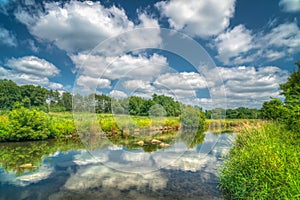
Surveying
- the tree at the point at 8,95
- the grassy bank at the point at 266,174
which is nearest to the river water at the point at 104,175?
the grassy bank at the point at 266,174

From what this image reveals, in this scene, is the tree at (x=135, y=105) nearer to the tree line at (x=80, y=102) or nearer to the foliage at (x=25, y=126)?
the tree line at (x=80, y=102)

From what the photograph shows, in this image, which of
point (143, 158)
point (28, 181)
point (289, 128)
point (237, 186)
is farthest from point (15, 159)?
point (289, 128)

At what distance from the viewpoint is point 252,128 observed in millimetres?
7289

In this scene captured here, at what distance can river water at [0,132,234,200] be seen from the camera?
5.58m

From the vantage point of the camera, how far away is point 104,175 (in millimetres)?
7109

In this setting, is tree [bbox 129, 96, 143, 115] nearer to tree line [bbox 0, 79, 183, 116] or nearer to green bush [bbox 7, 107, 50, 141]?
tree line [bbox 0, 79, 183, 116]

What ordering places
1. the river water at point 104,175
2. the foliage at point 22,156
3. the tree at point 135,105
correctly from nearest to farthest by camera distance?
1. the river water at point 104,175
2. the foliage at point 22,156
3. the tree at point 135,105

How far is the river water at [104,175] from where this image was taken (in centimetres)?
558

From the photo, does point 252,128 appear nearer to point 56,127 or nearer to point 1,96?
point 56,127

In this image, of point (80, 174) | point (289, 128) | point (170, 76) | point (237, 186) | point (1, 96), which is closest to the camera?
point (237, 186)

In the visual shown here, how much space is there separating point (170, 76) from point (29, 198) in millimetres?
7296

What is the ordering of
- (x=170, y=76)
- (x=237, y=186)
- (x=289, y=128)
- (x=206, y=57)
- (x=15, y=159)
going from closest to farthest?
(x=237, y=186), (x=289, y=128), (x=206, y=57), (x=15, y=159), (x=170, y=76)

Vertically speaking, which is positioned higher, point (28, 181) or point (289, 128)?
point (289, 128)

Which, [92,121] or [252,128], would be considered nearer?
[252,128]
